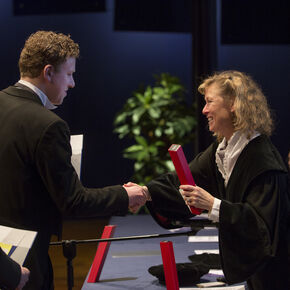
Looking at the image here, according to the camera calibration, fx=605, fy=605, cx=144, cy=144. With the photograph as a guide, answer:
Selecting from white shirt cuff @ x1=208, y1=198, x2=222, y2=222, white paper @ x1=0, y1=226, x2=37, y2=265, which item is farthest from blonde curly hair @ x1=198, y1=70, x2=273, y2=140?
white paper @ x1=0, y1=226, x2=37, y2=265

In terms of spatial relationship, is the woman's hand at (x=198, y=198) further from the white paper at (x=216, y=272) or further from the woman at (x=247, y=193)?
the white paper at (x=216, y=272)

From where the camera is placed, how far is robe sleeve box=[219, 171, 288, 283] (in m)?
2.46

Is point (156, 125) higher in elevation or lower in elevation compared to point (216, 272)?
higher

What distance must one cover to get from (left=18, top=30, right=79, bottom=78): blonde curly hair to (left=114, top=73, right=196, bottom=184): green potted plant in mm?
4055

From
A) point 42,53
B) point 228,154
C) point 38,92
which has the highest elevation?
point 42,53

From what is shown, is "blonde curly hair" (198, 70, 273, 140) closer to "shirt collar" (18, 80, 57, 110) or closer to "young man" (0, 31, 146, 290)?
"young man" (0, 31, 146, 290)

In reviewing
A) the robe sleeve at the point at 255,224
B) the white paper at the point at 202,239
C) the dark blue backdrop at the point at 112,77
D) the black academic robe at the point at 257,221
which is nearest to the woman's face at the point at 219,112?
the black academic robe at the point at 257,221

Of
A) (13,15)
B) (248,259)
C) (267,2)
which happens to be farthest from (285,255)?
(13,15)

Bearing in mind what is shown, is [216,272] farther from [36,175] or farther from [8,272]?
[8,272]

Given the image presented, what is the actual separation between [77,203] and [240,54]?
5553 millimetres

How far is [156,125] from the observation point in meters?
6.51

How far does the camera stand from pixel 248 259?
2490 millimetres

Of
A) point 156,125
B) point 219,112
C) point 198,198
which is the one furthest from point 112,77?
point 198,198

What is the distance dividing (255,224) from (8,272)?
42.9 inches
